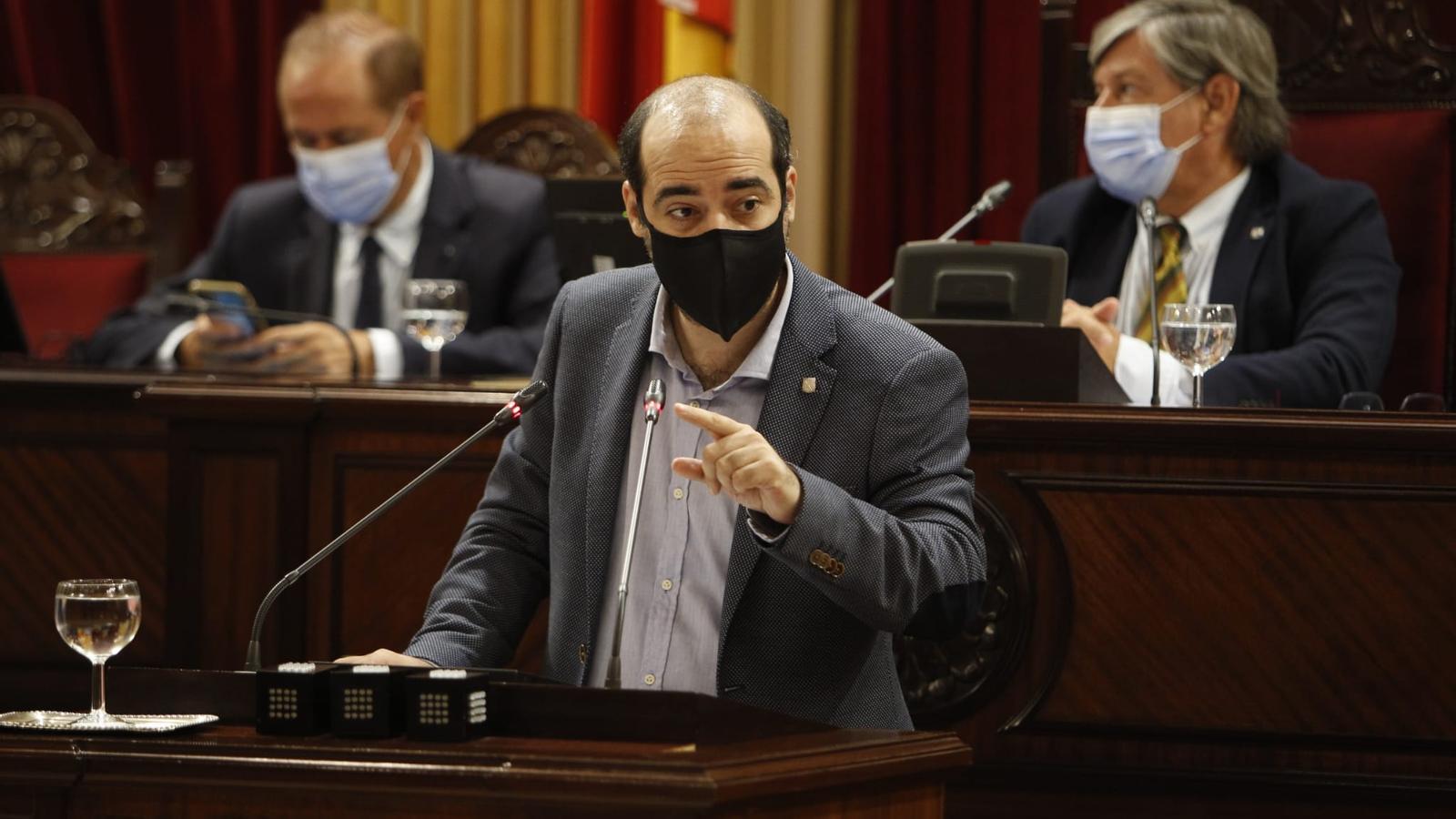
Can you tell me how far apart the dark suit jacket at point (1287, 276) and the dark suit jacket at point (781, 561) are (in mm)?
1321

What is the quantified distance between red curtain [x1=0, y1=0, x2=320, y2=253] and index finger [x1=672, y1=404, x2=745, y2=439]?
13.9 feet

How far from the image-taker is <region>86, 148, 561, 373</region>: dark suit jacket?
4238 millimetres

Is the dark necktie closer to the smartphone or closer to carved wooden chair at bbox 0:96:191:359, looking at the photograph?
the smartphone

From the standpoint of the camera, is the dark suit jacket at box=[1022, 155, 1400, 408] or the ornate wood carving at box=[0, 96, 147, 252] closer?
the dark suit jacket at box=[1022, 155, 1400, 408]

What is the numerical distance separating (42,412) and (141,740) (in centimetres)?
194

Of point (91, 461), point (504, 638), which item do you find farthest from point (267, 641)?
point (504, 638)

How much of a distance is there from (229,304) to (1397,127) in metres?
2.55

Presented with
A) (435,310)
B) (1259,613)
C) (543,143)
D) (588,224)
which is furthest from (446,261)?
(1259,613)

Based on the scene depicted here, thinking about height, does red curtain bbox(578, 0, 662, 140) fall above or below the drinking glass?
above

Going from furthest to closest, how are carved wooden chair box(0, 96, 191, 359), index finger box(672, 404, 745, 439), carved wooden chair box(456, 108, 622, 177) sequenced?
carved wooden chair box(0, 96, 191, 359) → carved wooden chair box(456, 108, 622, 177) → index finger box(672, 404, 745, 439)

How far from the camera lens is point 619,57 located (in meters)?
5.46

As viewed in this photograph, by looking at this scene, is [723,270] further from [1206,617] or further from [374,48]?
[374,48]

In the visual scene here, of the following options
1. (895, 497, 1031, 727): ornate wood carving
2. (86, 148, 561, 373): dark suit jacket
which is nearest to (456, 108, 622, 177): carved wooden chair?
(86, 148, 561, 373): dark suit jacket

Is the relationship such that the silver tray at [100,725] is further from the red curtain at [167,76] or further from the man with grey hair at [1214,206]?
the red curtain at [167,76]
